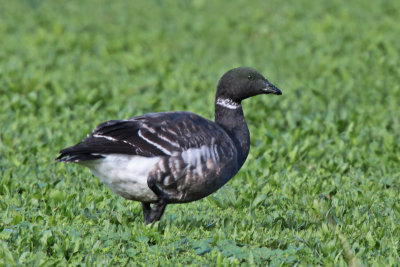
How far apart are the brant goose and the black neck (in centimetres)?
24

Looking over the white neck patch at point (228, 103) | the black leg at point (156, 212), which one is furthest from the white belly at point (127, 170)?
the white neck patch at point (228, 103)

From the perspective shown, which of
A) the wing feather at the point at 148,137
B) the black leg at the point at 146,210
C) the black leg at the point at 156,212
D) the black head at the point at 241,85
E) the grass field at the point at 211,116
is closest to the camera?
the grass field at the point at 211,116

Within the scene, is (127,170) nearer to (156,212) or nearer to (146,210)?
(156,212)

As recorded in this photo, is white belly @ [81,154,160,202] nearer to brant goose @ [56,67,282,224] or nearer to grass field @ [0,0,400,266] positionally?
brant goose @ [56,67,282,224]

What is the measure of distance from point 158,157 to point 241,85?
1302 millimetres

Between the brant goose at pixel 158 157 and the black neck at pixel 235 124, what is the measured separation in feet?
0.77

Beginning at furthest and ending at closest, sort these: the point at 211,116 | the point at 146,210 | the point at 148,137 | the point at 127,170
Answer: the point at 211,116 < the point at 146,210 < the point at 148,137 < the point at 127,170

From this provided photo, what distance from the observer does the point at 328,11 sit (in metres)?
15.0

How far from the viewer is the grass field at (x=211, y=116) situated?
543cm

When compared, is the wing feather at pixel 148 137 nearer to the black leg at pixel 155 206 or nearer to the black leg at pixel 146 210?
the black leg at pixel 155 206

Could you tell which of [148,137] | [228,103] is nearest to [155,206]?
[148,137]

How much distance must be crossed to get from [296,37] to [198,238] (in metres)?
8.82

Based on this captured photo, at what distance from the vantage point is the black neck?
6.41 metres

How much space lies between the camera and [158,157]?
5.68 m
